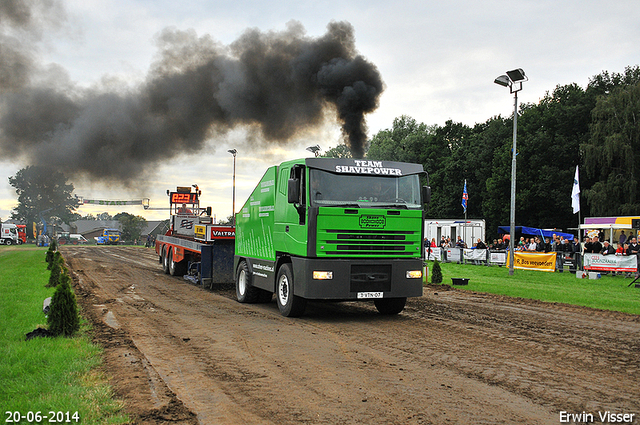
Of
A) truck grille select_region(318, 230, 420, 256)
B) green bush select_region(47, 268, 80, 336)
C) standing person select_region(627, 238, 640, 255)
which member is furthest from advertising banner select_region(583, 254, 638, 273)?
green bush select_region(47, 268, 80, 336)

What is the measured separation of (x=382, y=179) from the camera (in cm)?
1041

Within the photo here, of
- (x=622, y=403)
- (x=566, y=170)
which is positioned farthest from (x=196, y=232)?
(x=566, y=170)

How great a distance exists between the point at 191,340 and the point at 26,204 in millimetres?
113337

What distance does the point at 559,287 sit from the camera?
57.9 feet

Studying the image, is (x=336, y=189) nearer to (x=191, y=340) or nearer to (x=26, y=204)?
(x=191, y=340)

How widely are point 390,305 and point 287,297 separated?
91.0 inches

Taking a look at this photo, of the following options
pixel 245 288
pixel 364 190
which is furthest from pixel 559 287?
pixel 245 288

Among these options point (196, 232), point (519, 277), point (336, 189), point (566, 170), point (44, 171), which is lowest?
point (519, 277)

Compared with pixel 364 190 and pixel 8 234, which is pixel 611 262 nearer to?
pixel 364 190

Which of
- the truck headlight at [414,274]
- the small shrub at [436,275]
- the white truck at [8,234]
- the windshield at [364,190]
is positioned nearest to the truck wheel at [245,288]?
the windshield at [364,190]

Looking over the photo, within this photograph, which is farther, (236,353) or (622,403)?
(236,353)

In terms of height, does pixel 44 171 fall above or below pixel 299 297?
above

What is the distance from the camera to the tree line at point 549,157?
43.1 m

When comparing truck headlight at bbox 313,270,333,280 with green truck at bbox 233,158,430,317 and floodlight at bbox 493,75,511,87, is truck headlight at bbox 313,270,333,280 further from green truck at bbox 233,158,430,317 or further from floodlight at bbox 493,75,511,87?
floodlight at bbox 493,75,511,87
